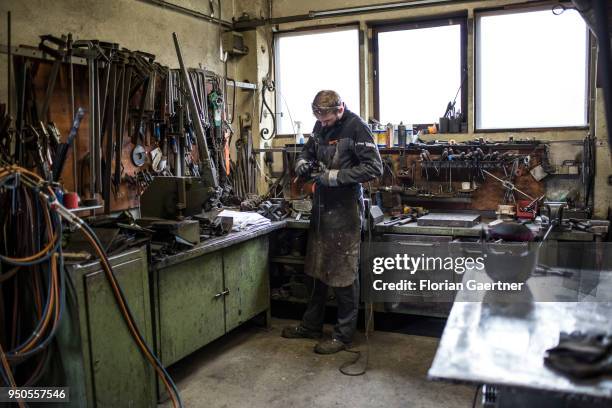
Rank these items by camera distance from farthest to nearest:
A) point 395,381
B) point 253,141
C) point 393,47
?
point 253,141
point 393,47
point 395,381

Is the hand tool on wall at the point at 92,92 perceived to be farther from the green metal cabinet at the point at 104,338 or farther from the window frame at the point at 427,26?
the window frame at the point at 427,26

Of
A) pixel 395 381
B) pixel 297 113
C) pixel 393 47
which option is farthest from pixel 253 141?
pixel 395 381

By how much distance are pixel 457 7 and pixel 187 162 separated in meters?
2.12

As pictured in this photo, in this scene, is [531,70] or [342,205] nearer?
[342,205]

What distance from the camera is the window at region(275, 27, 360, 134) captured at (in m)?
4.16

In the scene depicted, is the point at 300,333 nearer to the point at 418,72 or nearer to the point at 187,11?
the point at 418,72

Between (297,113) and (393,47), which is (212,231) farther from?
(393,47)

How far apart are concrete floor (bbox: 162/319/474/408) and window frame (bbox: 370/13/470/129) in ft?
5.51

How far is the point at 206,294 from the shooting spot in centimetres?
293

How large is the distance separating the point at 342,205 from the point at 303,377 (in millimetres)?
984

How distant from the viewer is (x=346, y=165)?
3.21 m

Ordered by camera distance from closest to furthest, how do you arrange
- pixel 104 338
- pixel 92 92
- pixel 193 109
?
pixel 104 338
pixel 92 92
pixel 193 109

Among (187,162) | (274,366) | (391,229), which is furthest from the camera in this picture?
(187,162)

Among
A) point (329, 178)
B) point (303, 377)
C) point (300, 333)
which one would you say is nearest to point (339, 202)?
point (329, 178)
